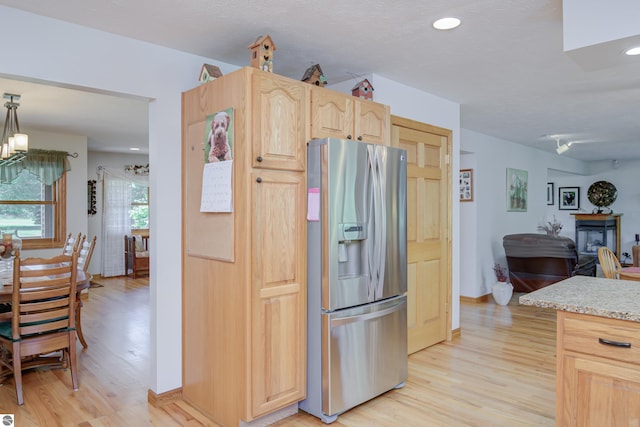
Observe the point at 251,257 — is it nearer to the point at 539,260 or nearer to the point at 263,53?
the point at 263,53

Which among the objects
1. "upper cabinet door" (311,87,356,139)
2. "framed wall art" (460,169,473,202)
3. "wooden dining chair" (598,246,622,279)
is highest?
"upper cabinet door" (311,87,356,139)

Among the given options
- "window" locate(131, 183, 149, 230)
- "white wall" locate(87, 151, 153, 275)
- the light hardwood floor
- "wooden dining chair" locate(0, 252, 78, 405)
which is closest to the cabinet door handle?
the light hardwood floor

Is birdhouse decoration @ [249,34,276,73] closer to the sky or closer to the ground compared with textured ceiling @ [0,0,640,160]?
closer to the ground

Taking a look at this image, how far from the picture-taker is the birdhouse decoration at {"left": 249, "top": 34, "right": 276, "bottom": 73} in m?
2.46

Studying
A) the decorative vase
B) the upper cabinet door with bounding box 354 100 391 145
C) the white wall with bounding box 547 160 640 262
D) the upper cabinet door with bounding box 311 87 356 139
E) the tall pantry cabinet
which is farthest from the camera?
the white wall with bounding box 547 160 640 262

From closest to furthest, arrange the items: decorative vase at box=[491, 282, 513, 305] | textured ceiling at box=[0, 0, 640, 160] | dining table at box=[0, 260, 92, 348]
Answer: textured ceiling at box=[0, 0, 640, 160] < dining table at box=[0, 260, 92, 348] < decorative vase at box=[491, 282, 513, 305]

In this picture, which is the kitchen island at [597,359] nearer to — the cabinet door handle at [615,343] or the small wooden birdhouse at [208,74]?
the cabinet door handle at [615,343]

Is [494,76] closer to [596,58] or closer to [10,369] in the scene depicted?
[596,58]

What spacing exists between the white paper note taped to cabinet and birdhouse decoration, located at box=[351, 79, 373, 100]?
4.18 ft

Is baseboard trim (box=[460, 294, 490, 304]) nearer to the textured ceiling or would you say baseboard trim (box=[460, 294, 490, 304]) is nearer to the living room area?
the living room area

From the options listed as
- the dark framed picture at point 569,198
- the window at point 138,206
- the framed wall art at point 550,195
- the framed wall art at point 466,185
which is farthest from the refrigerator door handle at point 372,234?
the dark framed picture at point 569,198

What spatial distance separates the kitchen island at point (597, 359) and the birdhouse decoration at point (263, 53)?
1901 millimetres

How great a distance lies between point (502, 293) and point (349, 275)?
4016mm

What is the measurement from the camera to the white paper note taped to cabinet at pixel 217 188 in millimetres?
2426
